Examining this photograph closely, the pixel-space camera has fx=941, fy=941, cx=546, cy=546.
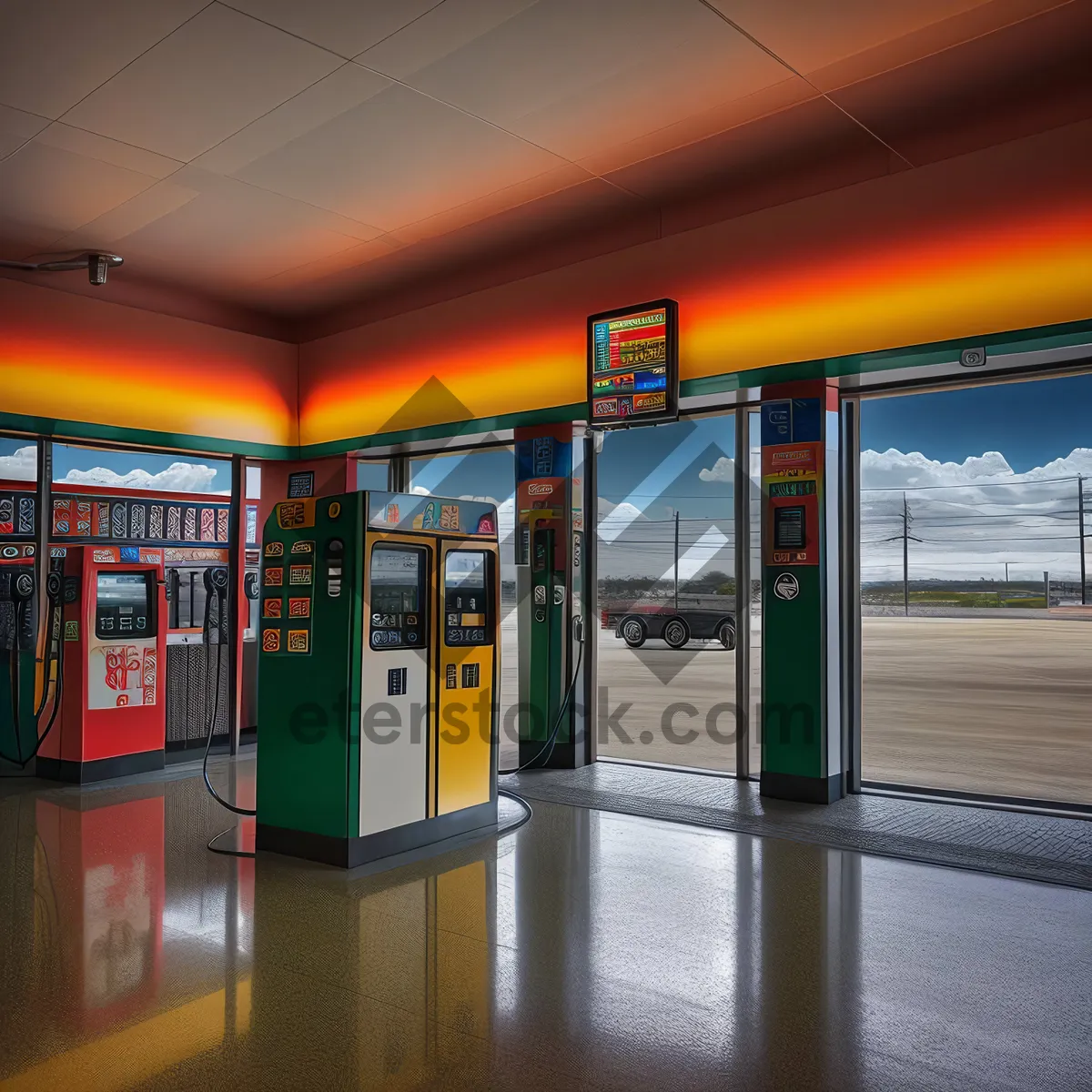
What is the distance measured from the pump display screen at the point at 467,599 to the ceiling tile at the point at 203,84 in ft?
7.84

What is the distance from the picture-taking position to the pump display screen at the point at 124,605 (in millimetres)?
6547

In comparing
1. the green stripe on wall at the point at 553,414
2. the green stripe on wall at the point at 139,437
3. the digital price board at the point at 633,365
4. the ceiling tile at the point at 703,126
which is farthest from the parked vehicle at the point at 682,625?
Answer: the ceiling tile at the point at 703,126

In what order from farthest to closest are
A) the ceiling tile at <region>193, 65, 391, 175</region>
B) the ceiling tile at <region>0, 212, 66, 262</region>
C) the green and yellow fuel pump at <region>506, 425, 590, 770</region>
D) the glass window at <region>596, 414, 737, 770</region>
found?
the glass window at <region>596, 414, 737, 770</region>
the green and yellow fuel pump at <region>506, 425, 590, 770</region>
the ceiling tile at <region>0, 212, 66, 262</region>
the ceiling tile at <region>193, 65, 391, 175</region>

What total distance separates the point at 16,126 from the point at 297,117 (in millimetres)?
1439

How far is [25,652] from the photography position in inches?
260

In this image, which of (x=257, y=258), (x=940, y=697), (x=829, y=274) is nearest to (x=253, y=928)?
(x=829, y=274)

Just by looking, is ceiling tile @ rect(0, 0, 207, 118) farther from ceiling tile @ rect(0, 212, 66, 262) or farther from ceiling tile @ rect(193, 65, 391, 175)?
ceiling tile @ rect(0, 212, 66, 262)

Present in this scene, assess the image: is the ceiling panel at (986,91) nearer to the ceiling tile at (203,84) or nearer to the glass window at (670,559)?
the glass window at (670,559)

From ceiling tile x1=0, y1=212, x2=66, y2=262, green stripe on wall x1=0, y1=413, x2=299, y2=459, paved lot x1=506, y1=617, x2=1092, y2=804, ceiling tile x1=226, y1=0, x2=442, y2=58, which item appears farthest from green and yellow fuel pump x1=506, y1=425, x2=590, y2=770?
ceiling tile x1=0, y1=212, x2=66, y2=262

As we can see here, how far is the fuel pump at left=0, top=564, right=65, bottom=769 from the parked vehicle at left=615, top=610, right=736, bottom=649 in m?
7.02

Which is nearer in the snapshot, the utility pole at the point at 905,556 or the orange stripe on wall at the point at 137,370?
the utility pole at the point at 905,556

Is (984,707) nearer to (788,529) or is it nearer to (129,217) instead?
(788,529)

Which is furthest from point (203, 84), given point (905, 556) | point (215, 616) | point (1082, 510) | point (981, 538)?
point (1082, 510)

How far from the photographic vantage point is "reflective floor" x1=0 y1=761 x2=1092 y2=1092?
2615mm
